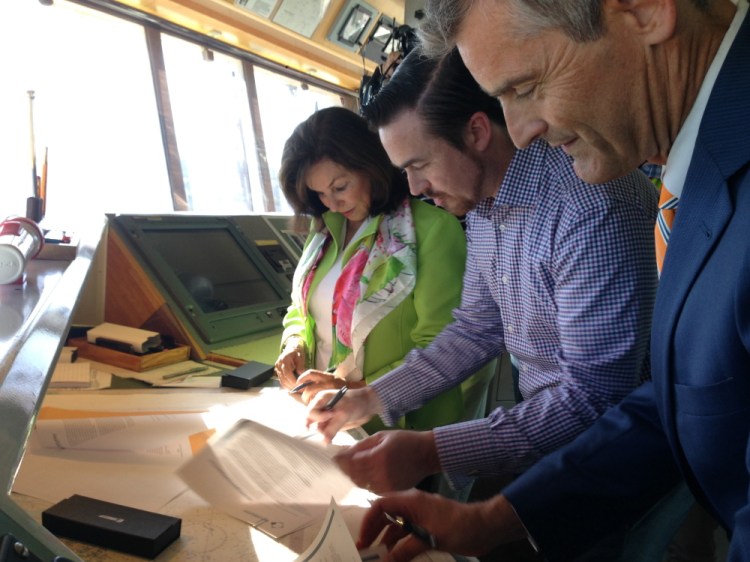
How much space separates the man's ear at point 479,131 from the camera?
4.30 feet

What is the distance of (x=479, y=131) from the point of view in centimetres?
132

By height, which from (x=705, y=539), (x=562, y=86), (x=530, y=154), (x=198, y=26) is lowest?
(x=705, y=539)

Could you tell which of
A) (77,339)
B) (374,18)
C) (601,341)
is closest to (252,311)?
(77,339)

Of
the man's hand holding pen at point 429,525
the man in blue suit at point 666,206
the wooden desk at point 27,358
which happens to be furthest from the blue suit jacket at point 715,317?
the wooden desk at point 27,358

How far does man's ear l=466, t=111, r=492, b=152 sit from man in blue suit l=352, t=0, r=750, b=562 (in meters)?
0.46

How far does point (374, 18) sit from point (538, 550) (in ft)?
15.1

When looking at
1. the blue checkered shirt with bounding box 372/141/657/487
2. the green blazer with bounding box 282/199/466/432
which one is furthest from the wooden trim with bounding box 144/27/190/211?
the blue checkered shirt with bounding box 372/141/657/487

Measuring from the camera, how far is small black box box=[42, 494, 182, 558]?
0.74m

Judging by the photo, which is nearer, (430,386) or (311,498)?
(311,498)

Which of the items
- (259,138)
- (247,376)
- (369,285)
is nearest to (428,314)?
(369,285)

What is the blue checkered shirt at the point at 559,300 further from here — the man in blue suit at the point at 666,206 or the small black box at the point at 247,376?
the small black box at the point at 247,376

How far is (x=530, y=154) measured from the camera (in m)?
1.17

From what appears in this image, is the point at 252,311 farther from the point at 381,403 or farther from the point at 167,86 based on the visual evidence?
the point at 167,86
